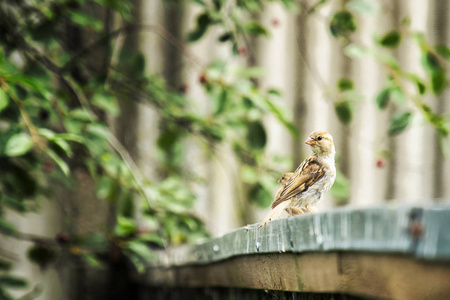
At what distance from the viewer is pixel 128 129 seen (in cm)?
291

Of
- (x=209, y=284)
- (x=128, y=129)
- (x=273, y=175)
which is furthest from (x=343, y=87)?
(x=128, y=129)

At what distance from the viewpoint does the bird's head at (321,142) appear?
109 centimetres

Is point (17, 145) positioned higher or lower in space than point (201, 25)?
lower

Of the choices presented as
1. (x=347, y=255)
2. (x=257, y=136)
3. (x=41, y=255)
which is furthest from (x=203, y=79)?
(x=347, y=255)

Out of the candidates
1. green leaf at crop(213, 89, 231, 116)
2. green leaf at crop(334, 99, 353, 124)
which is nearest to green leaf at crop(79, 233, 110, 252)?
green leaf at crop(213, 89, 231, 116)

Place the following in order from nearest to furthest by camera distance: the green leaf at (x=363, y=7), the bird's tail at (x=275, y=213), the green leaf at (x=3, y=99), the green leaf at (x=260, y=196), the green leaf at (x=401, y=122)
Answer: the bird's tail at (x=275, y=213), the green leaf at (x=3, y=99), the green leaf at (x=401, y=122), the green leaf at (x=363, y=7), the green leaf at (x=260, y=196)

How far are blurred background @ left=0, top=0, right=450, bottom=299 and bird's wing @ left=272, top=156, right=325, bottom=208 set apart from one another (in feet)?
2.44

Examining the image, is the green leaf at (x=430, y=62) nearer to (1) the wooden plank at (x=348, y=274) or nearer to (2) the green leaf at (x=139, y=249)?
(1) the wooden plank at (x=348, y=274)

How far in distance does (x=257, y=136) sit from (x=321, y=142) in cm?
97

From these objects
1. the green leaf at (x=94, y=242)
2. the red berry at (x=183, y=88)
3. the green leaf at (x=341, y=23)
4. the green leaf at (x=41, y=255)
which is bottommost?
the green leaf at (x=41, y=255)

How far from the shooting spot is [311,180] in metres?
1.12

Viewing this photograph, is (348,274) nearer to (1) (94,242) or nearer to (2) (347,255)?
(2) (347,255)

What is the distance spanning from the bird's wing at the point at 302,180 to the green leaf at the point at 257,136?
92 cm

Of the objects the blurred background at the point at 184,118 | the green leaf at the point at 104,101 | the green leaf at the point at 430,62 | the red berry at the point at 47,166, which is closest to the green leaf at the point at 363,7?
the blurred background at the point at 184,118
